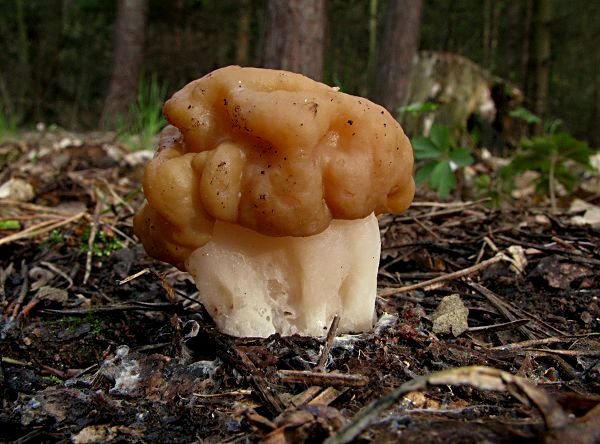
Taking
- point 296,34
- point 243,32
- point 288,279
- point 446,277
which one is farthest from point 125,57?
point 288,279

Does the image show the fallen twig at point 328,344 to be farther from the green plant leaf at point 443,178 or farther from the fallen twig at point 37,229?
the green plant leaf at point 443,178

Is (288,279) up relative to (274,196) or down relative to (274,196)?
down

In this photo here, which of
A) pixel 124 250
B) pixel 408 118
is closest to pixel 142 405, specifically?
pixel 124 250

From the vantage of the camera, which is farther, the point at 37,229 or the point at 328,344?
the point at 37,229

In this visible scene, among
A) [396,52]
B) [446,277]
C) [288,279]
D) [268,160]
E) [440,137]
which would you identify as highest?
[396,52]

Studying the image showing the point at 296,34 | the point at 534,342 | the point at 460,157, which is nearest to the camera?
the point at 534,342

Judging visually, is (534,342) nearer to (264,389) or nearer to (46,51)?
(264,389)

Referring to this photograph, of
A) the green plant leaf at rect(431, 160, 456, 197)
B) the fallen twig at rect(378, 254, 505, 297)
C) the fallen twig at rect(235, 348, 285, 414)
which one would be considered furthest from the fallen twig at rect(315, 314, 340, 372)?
the green plant leaf at rect(431, 160, 456, 197)

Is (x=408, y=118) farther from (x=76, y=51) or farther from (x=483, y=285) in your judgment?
(x=76, y=51)
